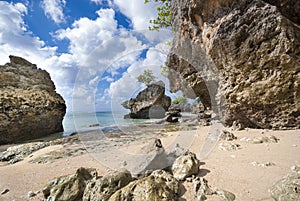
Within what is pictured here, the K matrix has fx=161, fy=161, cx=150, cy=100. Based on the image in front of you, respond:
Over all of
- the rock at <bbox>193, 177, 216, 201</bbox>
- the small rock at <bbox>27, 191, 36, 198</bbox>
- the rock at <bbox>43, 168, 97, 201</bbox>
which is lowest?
the small rock at <bbox>27, 191, 36, 198</bbox>

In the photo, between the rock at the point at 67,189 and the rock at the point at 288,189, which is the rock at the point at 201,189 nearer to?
the rock at the point at 288,189

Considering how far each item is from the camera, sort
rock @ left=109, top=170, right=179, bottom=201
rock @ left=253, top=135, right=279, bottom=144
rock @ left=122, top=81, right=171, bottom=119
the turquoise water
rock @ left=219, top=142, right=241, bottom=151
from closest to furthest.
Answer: rock @ left=109, top=170, right=179, bottom=201, rock @ left=219, top=142, right=241, bottom=151, rock @ left=253, top=135, right=279, bottom=144, the turquoise water, rock @ left=122, top=81, right=171, bottom=119

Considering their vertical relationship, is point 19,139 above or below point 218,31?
below

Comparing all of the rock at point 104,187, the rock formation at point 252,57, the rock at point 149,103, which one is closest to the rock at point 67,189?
the rock at point 104,187

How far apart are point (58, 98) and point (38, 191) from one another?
1417 cm

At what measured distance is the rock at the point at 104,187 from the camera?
2.48 meters

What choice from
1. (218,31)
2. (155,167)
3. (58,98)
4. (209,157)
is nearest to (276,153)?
(209,157)

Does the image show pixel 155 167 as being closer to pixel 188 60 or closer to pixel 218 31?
pixel 218 31

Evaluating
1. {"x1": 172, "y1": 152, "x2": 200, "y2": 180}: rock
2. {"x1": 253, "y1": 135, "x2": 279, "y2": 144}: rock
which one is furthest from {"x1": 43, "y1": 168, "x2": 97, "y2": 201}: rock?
{"x1": 253, "y1": 135, "x2": 279, "y2": 144}: rock

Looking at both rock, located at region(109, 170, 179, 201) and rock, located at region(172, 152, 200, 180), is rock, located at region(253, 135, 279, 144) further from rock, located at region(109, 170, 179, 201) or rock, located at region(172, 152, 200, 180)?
rock, located at region(109, 170, 179, 201)

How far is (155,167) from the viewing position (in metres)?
3.46

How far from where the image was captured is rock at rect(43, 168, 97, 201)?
8.76ft

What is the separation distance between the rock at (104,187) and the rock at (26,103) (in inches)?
449

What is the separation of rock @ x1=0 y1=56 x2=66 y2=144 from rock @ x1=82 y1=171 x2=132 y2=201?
11414mm
